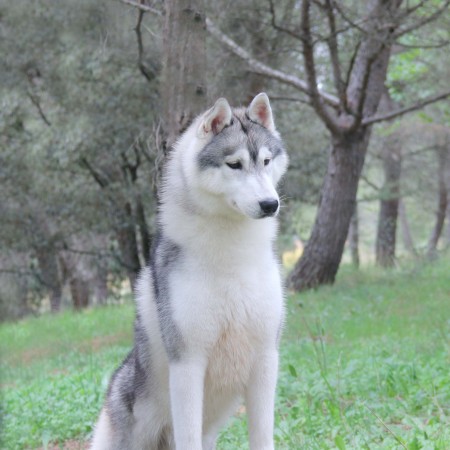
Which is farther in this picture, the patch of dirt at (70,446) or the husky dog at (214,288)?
the patch of dirt at (70,446)

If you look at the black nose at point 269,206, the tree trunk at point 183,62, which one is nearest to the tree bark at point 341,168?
the tree trunk at point 183,62

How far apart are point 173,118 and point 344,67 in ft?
35.7

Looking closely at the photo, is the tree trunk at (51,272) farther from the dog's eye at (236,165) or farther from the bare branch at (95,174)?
the dog's eye at (236,165)

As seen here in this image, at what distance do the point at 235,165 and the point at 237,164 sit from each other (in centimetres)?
1

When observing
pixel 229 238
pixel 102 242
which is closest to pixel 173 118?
pixel 229 238

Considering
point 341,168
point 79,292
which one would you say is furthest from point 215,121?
point 79,292

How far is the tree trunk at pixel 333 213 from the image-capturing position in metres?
13.4

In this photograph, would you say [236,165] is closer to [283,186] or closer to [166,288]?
[166,288]

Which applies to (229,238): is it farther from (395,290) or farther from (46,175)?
(46,175)

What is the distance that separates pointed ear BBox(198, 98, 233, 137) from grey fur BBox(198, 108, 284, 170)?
0.03 metres

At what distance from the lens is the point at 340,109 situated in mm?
12945

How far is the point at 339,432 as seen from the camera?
4820mm

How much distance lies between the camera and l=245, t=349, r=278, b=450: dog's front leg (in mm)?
3838

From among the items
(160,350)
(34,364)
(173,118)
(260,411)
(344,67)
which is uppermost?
(344,67)
